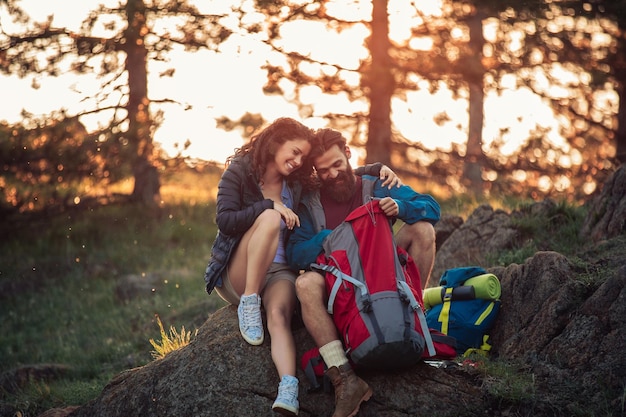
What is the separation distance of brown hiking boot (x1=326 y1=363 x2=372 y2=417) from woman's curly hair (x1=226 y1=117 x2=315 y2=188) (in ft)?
4.72

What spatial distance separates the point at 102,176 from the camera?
46.9 ft

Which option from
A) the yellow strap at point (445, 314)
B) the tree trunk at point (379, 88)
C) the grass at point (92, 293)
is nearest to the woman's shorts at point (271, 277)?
the yellow strap at point (445, 314)

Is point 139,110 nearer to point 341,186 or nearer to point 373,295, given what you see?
point 341,186

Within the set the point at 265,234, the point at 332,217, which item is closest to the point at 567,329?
the point at 332,217

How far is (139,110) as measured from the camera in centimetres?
1430

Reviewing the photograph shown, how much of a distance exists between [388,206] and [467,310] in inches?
55.3

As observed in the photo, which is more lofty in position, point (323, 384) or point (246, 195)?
point (246, 195)

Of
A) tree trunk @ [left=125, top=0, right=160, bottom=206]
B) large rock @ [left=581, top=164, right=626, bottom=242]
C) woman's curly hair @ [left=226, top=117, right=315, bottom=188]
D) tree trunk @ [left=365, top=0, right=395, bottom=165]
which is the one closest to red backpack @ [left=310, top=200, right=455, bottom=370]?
woman's curly hair @ [left=226, top=117, right=315, bottom=188]

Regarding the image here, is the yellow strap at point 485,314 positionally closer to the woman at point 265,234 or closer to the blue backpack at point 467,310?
the blue backpack at point 467,310

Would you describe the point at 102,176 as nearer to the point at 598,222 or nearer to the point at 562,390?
the point at 598,222

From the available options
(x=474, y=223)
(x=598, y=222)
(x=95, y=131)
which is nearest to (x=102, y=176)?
(x=95, y=131)

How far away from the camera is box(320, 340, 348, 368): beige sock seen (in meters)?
5.35

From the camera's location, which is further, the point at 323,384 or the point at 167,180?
the point at 167,180

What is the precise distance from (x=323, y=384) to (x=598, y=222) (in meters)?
4.17
